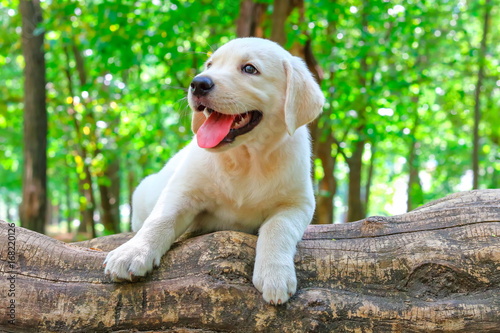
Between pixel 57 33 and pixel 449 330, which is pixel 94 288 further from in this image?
pixel 57 33

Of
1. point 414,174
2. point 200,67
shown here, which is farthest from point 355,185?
point 200,67

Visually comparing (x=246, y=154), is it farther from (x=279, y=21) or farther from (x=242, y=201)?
(x=279, y=21)

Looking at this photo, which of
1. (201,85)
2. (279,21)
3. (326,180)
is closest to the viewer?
(201,85)

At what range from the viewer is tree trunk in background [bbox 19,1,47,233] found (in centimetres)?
965

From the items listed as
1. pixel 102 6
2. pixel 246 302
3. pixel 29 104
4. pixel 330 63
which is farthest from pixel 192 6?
pixel 246 302

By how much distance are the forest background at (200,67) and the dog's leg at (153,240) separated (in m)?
2.19

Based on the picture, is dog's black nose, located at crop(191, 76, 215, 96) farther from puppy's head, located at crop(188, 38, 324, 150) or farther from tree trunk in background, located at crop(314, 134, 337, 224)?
tree trunk in background, located at crop(314, 134, 337, 224)

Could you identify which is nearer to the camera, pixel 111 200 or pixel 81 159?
pixel 81 159

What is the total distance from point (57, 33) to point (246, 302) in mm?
10659

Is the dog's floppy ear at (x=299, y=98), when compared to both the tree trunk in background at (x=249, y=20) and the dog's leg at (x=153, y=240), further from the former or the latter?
the tree trunk in background at (x=249, y=20)

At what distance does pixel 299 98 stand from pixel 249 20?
16.1 feet

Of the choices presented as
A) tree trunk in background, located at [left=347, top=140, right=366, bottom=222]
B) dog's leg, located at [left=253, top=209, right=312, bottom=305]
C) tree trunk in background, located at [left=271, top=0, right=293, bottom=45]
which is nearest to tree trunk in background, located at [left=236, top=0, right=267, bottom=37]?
tree trunk in background, located at [left=271, top=0, right=293, bottom=45]

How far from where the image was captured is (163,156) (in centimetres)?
1037

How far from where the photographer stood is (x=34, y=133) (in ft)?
31.9
